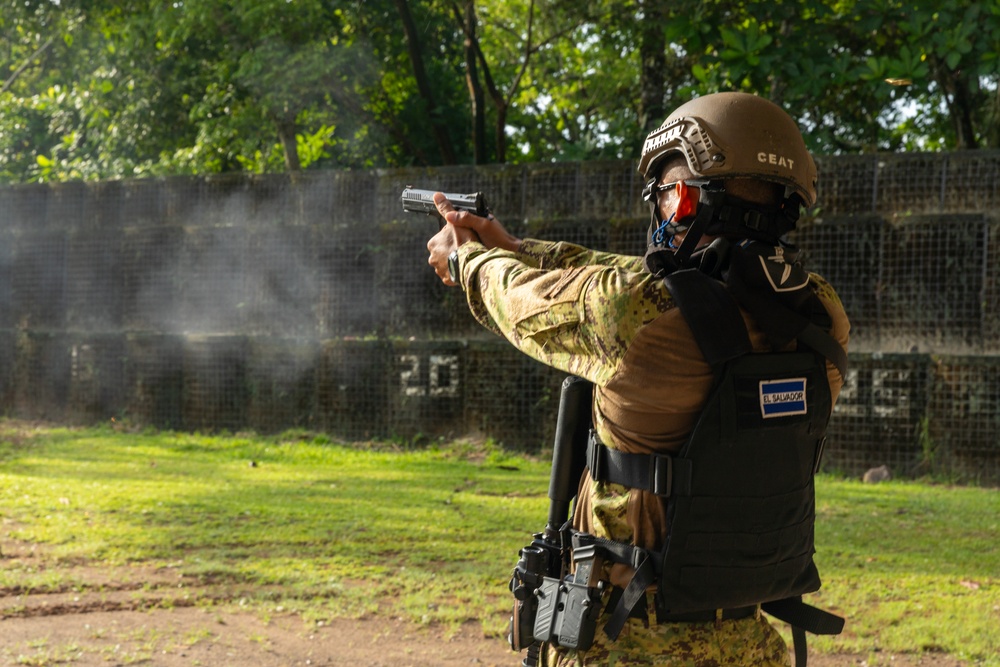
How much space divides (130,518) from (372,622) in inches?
104

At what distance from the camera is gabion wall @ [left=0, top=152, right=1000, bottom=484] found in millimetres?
8672

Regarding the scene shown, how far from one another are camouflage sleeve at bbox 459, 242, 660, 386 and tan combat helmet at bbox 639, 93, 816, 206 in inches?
12.7

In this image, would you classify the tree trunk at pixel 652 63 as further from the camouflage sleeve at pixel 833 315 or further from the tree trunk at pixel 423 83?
the camouflage sleeve at pixel 833 315

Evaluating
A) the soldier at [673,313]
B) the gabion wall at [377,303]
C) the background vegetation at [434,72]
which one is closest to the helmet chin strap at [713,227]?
the soldier at [673,313]

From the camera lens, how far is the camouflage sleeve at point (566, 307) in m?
2.19

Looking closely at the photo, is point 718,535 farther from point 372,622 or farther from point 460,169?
point 460,169

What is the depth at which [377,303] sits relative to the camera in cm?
1030

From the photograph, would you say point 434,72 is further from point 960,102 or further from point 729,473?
point 729,473

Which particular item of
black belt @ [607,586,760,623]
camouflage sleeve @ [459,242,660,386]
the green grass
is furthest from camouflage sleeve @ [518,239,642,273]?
the green grass

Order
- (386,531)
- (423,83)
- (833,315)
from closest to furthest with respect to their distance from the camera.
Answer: (833,315)
(386,531)
(423,83)

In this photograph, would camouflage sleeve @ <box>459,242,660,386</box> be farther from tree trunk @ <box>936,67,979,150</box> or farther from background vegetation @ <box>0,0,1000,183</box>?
tree trunk @ <box>936,67,979,150</box>

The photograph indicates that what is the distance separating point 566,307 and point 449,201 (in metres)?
0.76

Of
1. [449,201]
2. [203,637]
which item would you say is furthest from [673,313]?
[203,637]

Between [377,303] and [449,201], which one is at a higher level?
[449,201]
